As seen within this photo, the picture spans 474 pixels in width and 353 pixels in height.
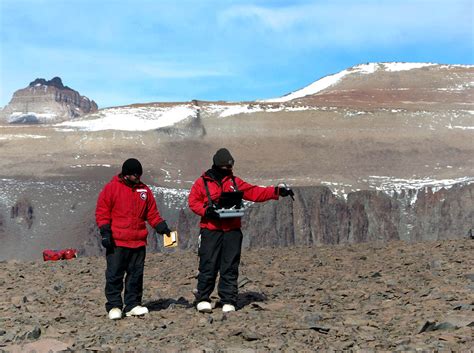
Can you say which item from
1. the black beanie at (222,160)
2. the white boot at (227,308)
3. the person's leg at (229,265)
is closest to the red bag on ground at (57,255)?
the person's leg at (229,265)

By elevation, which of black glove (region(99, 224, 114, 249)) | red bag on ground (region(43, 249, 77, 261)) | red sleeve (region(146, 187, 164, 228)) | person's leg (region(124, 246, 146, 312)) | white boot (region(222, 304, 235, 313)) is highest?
red sleeve (region(146, 187, 164, 228))

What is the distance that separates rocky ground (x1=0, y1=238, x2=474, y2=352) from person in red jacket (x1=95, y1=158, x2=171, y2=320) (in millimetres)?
357

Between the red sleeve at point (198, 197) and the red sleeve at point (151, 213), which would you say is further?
the red sleeve at point (151, 213)

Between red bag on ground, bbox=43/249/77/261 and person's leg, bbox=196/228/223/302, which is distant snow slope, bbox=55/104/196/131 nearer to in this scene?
red bag on ground, bbox=43/249/77/261

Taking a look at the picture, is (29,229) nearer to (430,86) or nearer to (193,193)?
(193,193)

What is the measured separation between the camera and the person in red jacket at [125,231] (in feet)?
34.8

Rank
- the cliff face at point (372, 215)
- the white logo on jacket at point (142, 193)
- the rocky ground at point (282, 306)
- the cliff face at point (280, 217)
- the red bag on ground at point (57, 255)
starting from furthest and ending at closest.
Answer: the cliff face at point (372, 215), the cliff face at point (280, 217), the red bag on ground at point (57, 255), the white logo on jacket at point (142, 193), the rocky ground at point (282, 306)

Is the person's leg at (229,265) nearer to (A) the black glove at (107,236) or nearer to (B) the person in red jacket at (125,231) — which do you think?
(B) the person in red jacket at (125,231)

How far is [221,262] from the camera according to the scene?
10.8m

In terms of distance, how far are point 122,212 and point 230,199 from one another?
153 centimetres

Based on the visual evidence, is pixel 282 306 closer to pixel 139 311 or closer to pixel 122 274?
pixel 139 311

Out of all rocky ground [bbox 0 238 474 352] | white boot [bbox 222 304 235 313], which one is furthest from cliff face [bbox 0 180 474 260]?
white boot [bbox 222 304 235 313]

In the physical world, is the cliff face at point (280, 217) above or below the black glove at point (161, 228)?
below

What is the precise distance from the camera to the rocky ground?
8.53 metres
